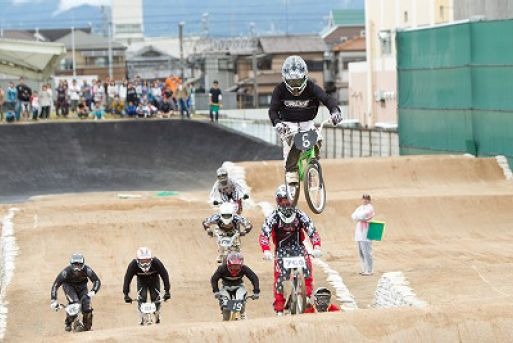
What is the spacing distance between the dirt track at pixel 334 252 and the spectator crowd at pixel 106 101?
12.1 m

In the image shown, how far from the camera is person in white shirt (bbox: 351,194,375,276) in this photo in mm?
24141

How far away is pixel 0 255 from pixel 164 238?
3.66 metres

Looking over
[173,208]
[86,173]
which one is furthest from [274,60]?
[173,208]

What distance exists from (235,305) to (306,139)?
2.59 meters

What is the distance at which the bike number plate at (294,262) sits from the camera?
1734 cm

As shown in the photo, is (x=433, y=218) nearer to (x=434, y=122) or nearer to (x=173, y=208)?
(x=173, y=208)

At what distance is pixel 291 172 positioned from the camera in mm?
18656

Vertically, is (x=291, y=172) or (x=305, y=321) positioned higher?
(x=291, y=172)

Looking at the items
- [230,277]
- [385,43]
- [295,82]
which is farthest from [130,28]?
[230,277]

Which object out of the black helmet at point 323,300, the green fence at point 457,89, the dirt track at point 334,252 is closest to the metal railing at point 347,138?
the green fence at point 457,89

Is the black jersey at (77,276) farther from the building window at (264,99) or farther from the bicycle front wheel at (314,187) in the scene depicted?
the building window at (264,99)

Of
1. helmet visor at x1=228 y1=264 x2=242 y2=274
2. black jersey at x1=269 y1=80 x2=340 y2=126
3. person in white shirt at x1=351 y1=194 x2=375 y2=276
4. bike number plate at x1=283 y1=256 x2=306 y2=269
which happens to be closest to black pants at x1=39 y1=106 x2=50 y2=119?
person in white shirt at x1=351 y1=194 x2=375 y2=276

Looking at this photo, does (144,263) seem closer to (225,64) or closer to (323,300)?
(323,300)

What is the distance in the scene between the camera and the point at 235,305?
17438 mm
